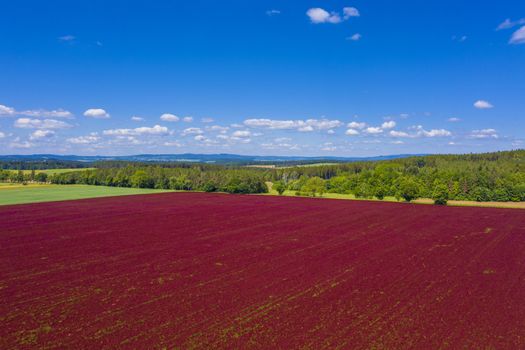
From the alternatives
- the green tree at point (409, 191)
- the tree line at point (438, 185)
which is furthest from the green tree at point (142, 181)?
the green tree at point (409, 191)

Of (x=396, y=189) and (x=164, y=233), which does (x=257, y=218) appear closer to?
(x=164, y=233)

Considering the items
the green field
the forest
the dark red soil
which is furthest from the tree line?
the green field

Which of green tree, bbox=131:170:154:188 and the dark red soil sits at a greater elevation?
green tree, bbox=131:170:154:188

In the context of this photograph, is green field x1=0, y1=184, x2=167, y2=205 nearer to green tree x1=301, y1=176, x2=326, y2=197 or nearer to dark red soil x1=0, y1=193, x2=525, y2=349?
dark red soil x1=0, y1=193, x2=525, y2=349

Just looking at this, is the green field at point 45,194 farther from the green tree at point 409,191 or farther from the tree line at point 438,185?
the green tree at point 409,191

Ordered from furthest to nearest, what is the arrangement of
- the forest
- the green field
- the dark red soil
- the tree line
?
the forest → the tree line → the green field → the dark red soil

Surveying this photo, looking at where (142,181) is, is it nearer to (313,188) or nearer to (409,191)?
(313,188)

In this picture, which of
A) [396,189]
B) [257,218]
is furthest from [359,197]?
[257,218]
